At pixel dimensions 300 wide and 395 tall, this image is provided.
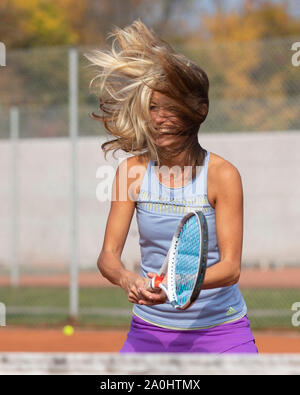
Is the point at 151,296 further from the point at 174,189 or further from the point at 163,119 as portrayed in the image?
the point at 163,119

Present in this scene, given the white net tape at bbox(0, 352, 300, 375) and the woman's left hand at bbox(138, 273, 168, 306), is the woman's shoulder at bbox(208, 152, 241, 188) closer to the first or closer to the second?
the woman's left hand at bbox(138, 273, 168, 306)

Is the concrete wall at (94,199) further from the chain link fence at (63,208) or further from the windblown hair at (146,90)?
the windblown hair at (146,90)

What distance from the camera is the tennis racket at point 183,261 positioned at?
2.83 m

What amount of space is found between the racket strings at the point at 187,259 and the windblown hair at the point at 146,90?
300mm

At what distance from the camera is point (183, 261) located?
3029mm

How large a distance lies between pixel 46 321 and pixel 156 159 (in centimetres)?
624

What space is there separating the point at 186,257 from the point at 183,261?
0.02 m

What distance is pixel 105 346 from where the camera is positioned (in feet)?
24.9

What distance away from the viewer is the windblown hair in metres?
3.09

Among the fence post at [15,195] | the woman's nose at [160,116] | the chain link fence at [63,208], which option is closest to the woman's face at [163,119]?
the woman's nose at [160,116]

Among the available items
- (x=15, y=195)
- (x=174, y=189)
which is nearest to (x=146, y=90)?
(x=174, y=189)

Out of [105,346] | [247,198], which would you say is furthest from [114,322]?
[247,198]

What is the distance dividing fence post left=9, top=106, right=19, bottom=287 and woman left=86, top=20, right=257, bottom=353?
23.3 ft

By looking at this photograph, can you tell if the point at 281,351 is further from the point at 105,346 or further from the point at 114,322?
the point at 114,322
